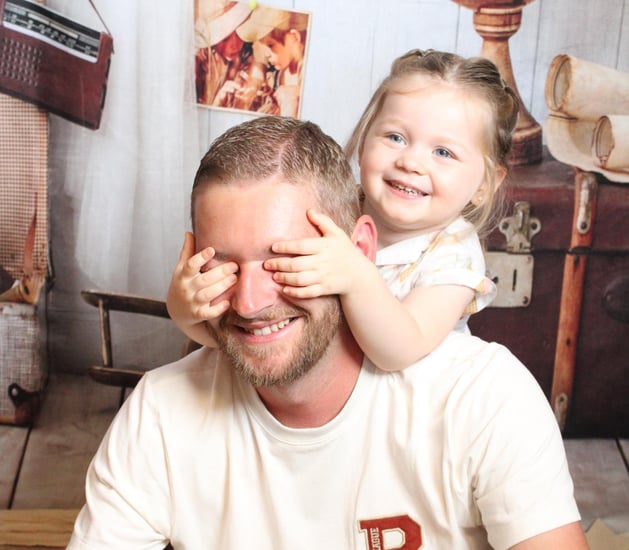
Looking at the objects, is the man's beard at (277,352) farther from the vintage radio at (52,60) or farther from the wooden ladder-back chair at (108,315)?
the vintage radio at (52,60)

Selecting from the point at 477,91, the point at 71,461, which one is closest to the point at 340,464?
the point at 477,91

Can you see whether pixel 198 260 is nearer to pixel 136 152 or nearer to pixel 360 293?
pixel 360 293

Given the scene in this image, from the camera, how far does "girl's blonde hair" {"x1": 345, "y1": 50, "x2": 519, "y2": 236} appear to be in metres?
1.81

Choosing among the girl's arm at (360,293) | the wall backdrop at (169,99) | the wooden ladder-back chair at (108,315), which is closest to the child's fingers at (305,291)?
the girl's arm at (360,293)

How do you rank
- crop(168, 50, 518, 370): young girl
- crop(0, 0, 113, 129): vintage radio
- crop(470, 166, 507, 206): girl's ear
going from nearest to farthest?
crop(168, 50, 518, 370): young girl, crop(470, 166, 507, 206): girl's ear, crop(0, 0, 113, 129): vintage radio

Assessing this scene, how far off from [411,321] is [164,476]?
0.50m

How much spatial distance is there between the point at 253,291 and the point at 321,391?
254 millimetres

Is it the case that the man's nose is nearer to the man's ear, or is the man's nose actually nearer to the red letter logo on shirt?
the man's ear

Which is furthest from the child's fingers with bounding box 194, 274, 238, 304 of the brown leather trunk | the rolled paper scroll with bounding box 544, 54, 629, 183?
the rolled paper scroll with bounding box 544, 54, 629, 183

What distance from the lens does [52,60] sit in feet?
8.49

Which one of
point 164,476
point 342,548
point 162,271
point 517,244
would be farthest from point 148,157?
point 342,548

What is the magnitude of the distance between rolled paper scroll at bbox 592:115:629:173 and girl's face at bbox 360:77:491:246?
1.10 metres

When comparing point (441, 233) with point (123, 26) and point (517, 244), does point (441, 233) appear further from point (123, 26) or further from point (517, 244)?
point (123, 26)

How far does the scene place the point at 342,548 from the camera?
152cm
